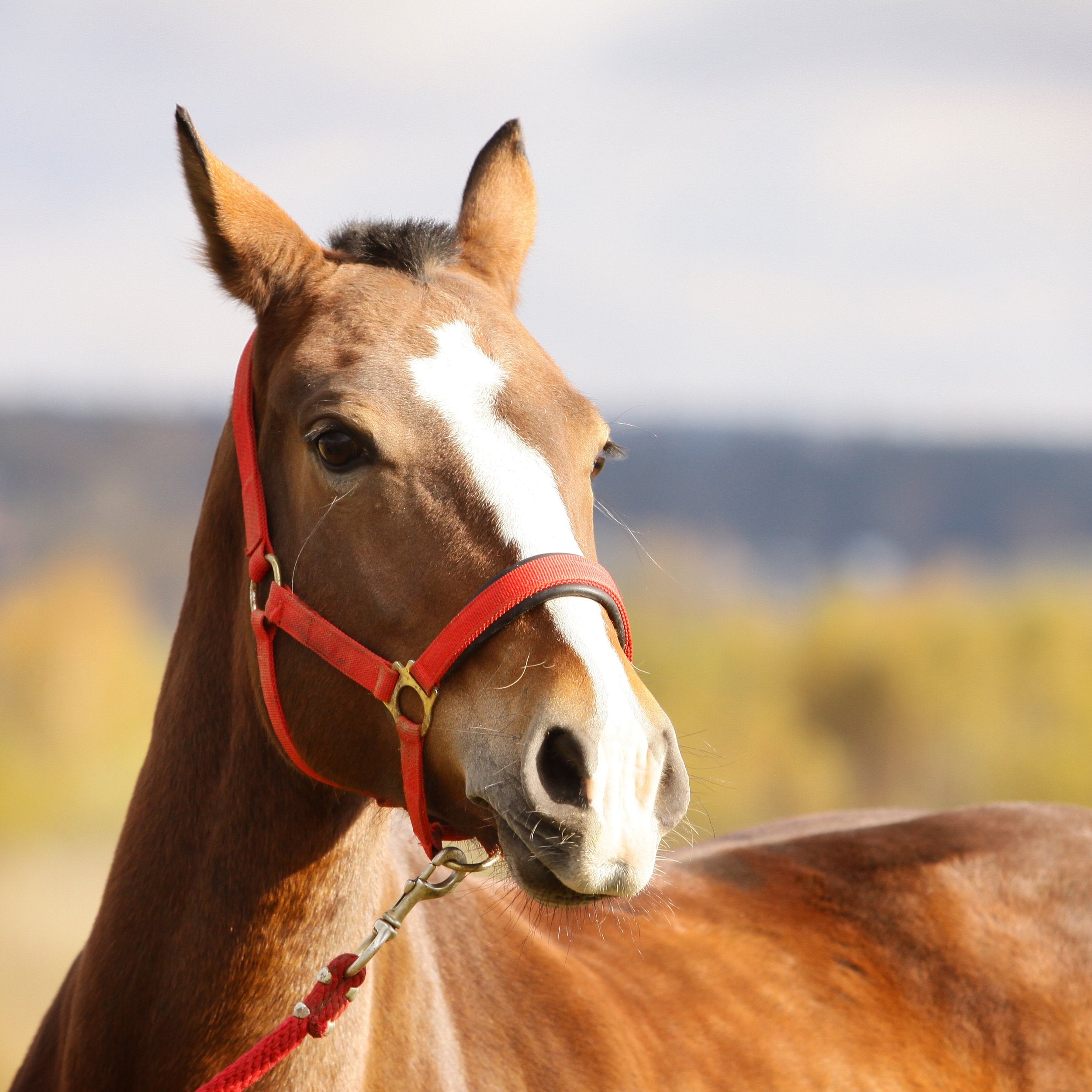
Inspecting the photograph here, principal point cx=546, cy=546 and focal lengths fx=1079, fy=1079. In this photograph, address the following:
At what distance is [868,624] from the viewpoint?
86.5ft

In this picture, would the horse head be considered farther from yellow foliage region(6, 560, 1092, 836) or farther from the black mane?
yellow foliage region(6, 560, 1092, 836)

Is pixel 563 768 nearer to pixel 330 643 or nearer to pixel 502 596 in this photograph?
pixel 502 596

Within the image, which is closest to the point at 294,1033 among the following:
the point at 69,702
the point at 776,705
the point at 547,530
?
the point at 547,530

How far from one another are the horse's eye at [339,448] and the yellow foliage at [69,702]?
21.2 m

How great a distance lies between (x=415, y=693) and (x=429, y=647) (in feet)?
0.31

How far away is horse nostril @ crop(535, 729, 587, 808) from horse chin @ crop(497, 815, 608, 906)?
0.43 feet

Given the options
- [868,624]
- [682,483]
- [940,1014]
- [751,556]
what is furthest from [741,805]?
[940,1014]

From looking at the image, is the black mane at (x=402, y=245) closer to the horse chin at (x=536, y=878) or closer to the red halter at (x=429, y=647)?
the red halter at (x=429, y=647)

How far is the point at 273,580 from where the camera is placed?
2326 mm

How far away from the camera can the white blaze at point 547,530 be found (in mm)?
1829

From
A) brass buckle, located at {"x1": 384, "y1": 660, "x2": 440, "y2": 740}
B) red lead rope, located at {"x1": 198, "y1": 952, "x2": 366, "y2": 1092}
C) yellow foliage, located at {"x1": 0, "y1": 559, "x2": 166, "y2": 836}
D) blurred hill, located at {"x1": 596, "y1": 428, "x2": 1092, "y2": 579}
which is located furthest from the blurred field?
brass buckle, located at {"x1": 384, "y1": 660, "x2": 440, "y2": 740}

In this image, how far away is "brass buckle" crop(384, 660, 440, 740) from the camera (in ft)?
6.81

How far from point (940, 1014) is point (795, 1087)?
0.67 metres

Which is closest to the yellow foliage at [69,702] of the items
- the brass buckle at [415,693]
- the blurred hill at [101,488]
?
the blurred hill at [101,488]
